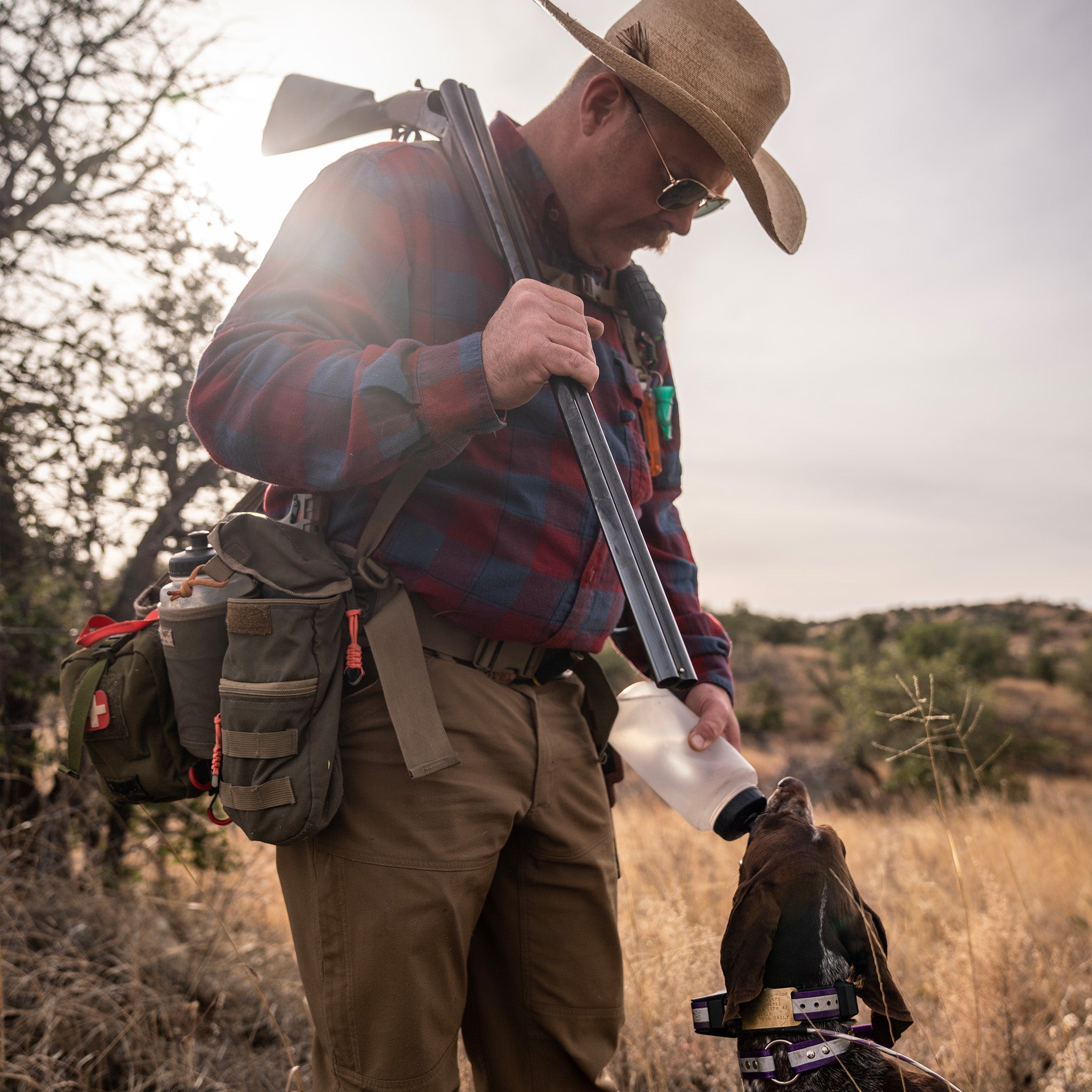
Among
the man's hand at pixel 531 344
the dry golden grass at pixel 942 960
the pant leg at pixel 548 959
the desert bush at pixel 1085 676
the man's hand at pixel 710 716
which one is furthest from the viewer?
the desert bush at pixel 1085 676

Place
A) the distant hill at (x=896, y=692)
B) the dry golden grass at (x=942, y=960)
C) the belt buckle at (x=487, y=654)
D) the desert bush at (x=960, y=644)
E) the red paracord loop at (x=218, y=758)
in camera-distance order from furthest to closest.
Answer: the desert bush at (x=960, y=644), the distant hill at (x=896, y=692), the dry golden grass at (x=942, y=960), the belt buckle at (x=487, y=654), the red paracord loop at (x=218, y=758)

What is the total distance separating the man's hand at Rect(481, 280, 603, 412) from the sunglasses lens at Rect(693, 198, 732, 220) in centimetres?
88

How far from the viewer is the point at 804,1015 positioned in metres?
1.51

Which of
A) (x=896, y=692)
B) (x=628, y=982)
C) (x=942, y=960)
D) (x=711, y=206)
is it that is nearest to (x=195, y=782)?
(x=711, y=206)

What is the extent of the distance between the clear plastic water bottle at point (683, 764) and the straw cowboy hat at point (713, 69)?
4.26 feet

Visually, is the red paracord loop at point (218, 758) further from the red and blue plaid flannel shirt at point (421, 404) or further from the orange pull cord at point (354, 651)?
the red and blue plaid flannel shirt at point (421, 404)

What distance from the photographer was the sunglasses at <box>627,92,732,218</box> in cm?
181

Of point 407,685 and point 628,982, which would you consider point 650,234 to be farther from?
point 628,982

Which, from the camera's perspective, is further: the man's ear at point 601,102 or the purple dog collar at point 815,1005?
the man's ear at point 601,102

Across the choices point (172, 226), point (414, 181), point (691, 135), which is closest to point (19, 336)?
point (172, 226)

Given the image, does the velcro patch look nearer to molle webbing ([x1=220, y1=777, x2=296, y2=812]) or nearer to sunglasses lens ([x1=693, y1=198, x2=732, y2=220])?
molle webbing ([x1=220, y1=777, x2=296, y2=812])

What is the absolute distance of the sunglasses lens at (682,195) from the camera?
183 centimetres

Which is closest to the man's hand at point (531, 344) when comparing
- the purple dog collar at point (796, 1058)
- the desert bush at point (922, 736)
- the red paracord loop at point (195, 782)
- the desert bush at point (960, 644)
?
the red paracord loop at point (195, 782)

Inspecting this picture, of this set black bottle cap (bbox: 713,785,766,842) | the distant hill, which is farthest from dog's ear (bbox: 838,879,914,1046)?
the distant hill
